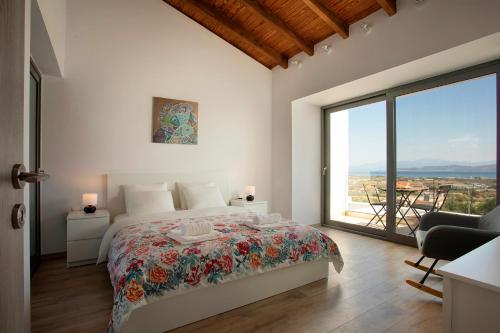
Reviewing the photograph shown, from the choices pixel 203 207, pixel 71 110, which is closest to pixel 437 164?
pixel 203 207

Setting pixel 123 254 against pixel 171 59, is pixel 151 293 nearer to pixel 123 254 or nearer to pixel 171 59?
pixel 123 254

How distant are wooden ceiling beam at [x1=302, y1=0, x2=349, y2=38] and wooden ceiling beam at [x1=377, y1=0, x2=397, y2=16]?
0.58 meters

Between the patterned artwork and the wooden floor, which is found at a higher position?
the patterned artwork

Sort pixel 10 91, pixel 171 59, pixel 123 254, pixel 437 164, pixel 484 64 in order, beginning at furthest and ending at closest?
1. pixel 171 59
2. pixel 437 164
3. pixel 484 64
4. pixel 123 254
5. pixel 10 91

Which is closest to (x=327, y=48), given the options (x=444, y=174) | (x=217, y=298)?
(x=444, y=174)

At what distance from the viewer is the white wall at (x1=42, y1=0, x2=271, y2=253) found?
329 centimetres

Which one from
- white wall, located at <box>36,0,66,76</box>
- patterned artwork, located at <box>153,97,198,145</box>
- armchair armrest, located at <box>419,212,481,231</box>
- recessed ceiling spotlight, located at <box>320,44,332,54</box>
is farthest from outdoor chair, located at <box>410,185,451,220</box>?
white wall, located at <box>36,0,66,76</box>

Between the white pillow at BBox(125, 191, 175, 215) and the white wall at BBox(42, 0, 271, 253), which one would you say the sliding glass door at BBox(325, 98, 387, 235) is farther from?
the white pillow at BBox(125, 191, 175, 215)

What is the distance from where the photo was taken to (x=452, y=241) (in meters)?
2.04

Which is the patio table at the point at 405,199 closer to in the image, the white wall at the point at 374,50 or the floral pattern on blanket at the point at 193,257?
the white wall at the point at 374,50

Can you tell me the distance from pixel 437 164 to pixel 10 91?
421 cm

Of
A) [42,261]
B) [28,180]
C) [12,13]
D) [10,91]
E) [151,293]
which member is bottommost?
[42,261]

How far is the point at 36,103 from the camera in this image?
3.06 m

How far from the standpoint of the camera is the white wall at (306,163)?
187 inches
